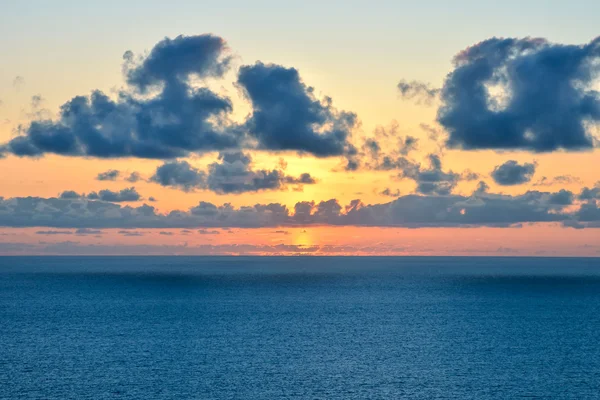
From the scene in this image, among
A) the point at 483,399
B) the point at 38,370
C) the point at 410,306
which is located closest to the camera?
the point at 483,399

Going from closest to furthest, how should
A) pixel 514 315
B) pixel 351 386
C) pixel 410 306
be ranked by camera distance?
pixel 351 386 < pixel 514 315 < pixel 410 306

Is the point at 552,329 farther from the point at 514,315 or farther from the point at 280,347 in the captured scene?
the point at 280,347

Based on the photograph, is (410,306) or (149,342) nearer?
(149,342)

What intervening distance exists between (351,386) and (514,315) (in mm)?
88190

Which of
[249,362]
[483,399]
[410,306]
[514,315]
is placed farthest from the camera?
[410,306]

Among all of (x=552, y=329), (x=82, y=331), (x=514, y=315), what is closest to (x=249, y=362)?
(x=82, y=331)

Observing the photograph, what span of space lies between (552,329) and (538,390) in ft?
190

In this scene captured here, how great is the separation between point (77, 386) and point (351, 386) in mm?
32440

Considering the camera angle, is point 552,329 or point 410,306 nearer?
point 552,329

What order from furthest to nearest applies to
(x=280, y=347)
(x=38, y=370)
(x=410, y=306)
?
1. (x=410, y=306)
2. (x=280, y=347)
3. (x=38, y=370)

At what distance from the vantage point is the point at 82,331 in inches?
5438

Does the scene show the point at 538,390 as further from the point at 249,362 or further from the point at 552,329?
the point at 552,329

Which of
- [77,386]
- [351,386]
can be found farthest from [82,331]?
[351,386]

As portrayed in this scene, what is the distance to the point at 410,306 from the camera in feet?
628
